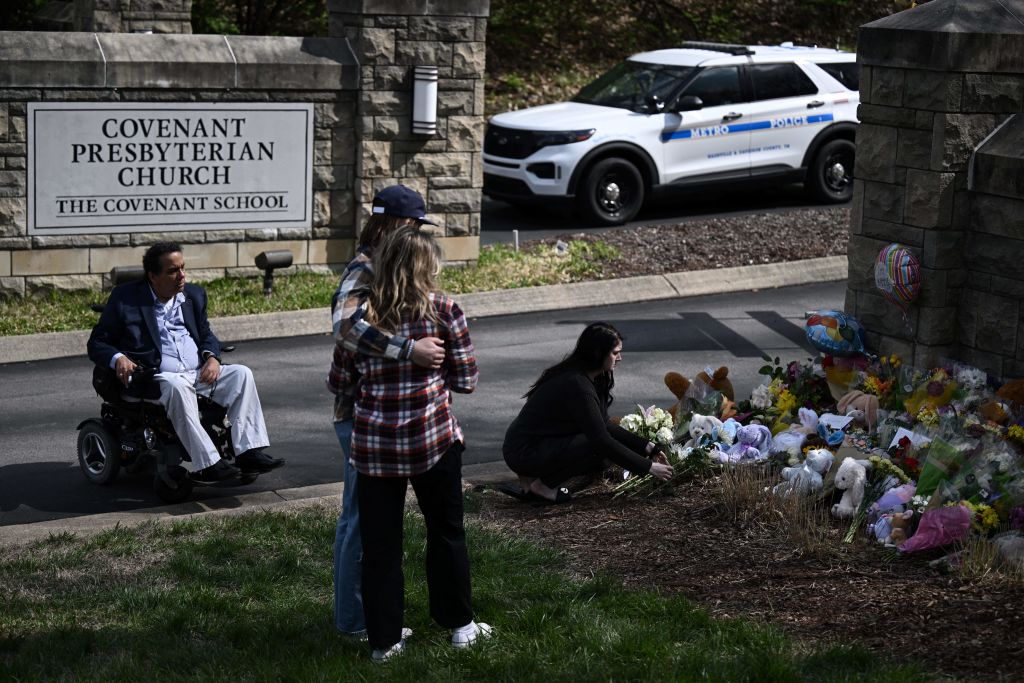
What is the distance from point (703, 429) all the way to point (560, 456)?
791mm

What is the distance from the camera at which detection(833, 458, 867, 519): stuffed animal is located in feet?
21.4

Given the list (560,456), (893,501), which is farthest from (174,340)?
(893,501)

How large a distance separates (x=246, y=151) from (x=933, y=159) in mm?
6752

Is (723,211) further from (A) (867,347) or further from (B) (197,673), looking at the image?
(B) (197,673)

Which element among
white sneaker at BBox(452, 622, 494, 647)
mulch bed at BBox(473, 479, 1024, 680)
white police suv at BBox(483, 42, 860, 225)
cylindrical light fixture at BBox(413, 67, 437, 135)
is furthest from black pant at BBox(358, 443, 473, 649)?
white police suv at BBox(483, 42, 860, 225)

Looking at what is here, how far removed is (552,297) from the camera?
41.4ft

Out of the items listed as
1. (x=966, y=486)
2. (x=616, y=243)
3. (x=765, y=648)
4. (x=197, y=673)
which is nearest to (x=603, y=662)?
(x=765, y=648)

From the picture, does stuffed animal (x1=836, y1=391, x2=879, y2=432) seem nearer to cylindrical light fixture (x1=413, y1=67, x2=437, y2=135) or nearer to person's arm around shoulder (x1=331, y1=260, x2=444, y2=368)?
person's arm around shoulder (x1=331, y1=260, x2=444, y2=368)

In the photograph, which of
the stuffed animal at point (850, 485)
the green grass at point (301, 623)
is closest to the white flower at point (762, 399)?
the stuffed animal at point (850, 485)

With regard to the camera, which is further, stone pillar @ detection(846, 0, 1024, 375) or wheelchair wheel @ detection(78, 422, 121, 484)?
wheelchair wheel @ detection(78, 422, 121, 484)

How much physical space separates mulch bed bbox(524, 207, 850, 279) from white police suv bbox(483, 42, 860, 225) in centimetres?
79

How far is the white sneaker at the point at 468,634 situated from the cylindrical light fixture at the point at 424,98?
8.01 metres

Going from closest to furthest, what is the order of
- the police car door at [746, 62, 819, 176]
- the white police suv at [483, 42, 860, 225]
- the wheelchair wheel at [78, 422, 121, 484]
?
1. the wheelchair wheel at [78, 422, 121, 484]
2. the white police suv at [483, 42, 860, 225]
3. the police car door at [746, 62, 819, 176]

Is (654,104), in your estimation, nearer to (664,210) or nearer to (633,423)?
(664,210)
